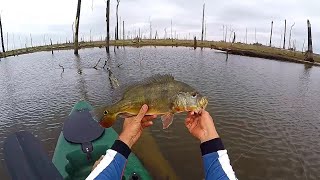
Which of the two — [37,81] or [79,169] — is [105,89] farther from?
[79,169]

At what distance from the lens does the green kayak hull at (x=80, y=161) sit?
254 inches

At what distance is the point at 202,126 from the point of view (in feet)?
11.1

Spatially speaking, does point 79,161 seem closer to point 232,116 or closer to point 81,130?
point 81,130

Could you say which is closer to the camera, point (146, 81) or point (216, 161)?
point (216, 161)

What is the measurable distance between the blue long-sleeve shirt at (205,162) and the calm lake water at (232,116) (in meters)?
5.61

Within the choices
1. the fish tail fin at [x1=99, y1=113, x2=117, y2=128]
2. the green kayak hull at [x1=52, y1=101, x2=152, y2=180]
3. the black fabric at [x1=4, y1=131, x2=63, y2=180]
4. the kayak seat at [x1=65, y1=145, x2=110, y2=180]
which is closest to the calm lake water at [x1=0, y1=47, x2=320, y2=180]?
the green kayak hull at [x1=52, y1=101, x2=152, y2=180]

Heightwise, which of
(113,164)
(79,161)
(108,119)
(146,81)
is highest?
(146,81)

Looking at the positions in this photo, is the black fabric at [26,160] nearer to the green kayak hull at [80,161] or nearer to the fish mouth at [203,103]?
the green kayak hull at [80,161]

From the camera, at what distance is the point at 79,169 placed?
22.5 feet

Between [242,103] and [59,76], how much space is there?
56.4 ft

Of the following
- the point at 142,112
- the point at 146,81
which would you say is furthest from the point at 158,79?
the point at 142,112

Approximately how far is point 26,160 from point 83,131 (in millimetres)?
3403

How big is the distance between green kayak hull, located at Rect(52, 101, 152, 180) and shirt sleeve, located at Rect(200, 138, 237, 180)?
10.8 feet

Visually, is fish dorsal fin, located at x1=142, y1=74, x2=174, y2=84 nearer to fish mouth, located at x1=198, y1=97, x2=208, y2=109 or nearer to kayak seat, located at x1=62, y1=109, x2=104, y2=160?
fish mouth, located at x1=198, y1=97, x2=208, y2=109
